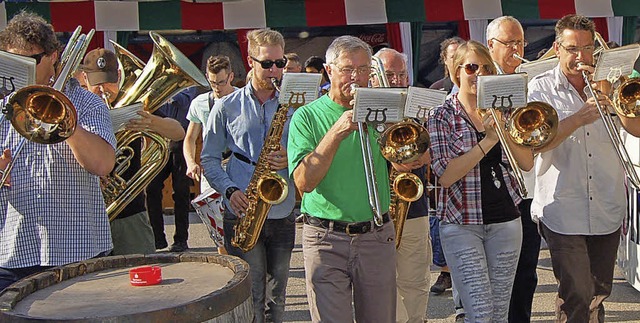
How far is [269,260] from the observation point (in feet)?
15.8

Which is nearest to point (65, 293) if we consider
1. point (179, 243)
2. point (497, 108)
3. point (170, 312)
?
point (170, 312)

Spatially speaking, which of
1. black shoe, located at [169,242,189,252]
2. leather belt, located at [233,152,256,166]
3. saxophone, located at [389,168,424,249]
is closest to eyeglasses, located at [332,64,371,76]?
saxophone, located at [389,168,424,249]

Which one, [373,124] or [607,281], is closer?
[373,124]

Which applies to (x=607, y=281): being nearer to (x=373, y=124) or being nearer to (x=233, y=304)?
(x=373, y=124)

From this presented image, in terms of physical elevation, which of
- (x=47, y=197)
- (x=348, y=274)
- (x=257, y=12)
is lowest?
(x=348, y=274)

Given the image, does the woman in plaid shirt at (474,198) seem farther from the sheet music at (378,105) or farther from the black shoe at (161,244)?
the black shoe at (161,244)

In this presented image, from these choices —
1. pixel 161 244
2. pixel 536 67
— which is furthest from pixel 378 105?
pixel 161 244

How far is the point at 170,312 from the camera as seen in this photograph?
8.76 ft

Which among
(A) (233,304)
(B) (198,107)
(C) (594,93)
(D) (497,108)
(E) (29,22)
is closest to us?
(A) (233,304)

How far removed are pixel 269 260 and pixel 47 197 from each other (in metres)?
1.47

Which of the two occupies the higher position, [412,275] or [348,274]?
[348,274]

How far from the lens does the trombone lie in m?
4.33

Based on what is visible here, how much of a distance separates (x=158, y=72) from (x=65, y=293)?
81.5 inches

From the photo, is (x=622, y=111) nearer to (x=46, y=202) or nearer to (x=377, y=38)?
(x=46, y=202)
